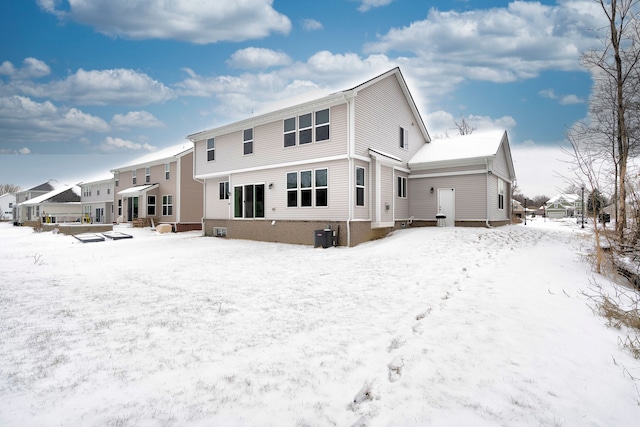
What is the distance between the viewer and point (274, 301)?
230 inches

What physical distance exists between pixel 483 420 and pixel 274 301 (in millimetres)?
3931

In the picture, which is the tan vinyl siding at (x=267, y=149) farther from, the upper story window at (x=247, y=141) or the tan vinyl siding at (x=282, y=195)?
the tan vinyl siding at (x=282, y=195)

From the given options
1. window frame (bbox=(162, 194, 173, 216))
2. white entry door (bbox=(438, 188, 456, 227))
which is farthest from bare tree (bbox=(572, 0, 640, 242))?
window frame (bbox=(162, 194, 173, 216))

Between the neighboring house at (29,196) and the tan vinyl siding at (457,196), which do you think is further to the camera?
the neighboring house at (29,196)

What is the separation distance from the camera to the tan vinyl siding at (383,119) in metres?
13.9

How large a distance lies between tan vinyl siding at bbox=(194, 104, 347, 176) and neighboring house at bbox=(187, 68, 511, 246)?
5cm

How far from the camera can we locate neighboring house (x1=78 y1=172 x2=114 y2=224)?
35781 mm

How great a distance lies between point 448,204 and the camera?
674 inches

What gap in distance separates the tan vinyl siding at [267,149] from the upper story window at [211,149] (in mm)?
214

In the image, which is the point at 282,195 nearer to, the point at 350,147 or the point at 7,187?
the point at 350,147

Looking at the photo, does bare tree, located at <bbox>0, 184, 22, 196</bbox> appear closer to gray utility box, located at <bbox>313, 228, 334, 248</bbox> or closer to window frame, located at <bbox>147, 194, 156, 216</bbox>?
window frame, located at <bbox>147, 194, 156, 216</bbox>

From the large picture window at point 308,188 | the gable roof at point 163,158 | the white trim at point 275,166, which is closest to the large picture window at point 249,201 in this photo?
the white trim at point 275,166

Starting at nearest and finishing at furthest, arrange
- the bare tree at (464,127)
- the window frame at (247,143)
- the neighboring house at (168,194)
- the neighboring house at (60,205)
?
the window frame at (247,143) < the neighboring house at (168,194) < the bare tree at (464,127) < the neighboring house at (60,205)

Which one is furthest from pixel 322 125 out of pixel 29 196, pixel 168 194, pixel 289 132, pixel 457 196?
pixel 29 196
